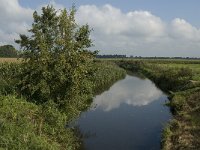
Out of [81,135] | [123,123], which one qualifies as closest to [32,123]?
[81,135]

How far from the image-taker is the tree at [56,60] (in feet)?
77.6

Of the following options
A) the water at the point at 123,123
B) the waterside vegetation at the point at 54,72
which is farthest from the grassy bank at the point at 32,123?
the water at the point at 123,123

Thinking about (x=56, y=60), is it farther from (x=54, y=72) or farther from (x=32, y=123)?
(x=32, y=123)

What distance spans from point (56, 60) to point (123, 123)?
11.4 m

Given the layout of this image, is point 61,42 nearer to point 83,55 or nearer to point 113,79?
point 83,55

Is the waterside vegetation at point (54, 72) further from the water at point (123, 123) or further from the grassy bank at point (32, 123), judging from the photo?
the water at point (123, 123)

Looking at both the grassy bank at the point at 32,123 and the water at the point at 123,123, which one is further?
the water at the point at 123,123

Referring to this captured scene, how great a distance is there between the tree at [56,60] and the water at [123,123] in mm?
4040

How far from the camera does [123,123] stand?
32844 mm

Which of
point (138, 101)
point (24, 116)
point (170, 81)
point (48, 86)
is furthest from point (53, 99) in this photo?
point (170, 81)

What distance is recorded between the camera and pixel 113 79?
78062 mm

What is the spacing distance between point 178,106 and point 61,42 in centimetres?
1559

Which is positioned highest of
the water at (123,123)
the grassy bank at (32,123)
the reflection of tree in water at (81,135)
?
the grassy bank at (32,123)

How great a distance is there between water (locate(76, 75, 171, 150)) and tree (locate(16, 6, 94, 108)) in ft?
13.3
